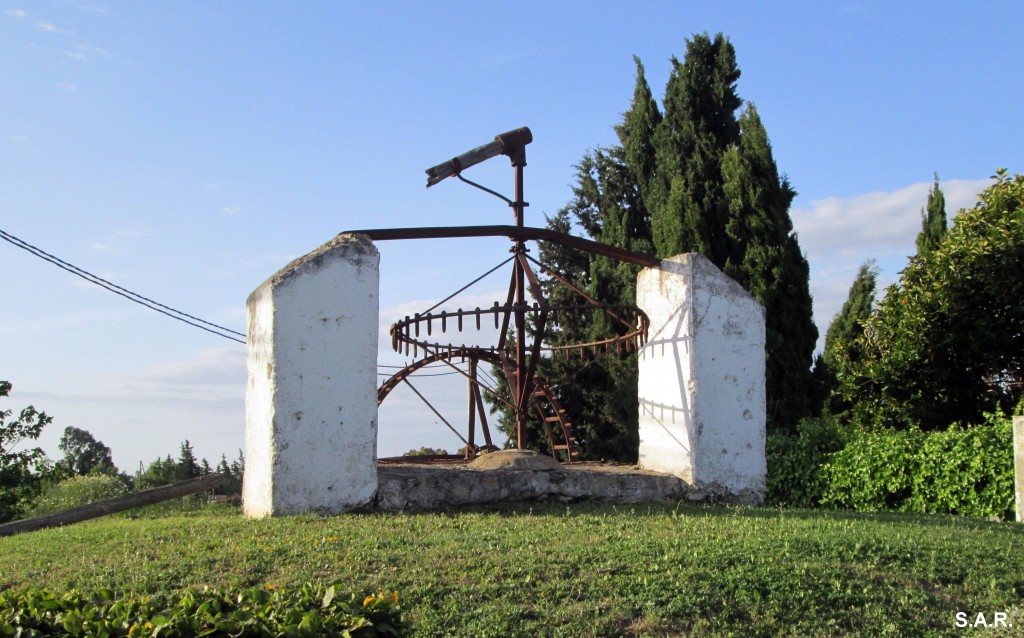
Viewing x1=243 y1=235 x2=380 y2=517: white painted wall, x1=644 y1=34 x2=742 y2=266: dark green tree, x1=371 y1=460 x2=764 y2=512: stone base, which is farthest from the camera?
x1=644 y1=34 x2=742 y2=266: dark green tree

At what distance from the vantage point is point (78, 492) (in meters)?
15.0

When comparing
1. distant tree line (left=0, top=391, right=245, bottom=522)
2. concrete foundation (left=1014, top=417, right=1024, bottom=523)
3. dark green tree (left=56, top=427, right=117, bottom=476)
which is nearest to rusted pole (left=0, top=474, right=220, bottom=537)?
distant tree line (left=0, top=391, right=245, bottom=522)

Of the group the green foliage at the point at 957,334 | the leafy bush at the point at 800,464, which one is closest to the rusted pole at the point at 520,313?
the leafy bush at the point at 800,464

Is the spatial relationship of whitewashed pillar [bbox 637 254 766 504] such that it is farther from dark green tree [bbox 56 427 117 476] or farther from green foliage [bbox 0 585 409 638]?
dark green tree [bbox 56 427 117 476]

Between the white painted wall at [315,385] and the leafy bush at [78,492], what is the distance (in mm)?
6093

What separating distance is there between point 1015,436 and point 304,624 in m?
9.14

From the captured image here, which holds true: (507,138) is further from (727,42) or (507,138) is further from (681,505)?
(727,42)

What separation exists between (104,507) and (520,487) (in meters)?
5.07

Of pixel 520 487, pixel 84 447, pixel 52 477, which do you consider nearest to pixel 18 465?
pixel 52 477

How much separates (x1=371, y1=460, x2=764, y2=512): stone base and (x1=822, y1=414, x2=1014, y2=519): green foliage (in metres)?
1.63

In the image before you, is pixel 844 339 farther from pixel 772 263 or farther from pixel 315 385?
pixel 315 385

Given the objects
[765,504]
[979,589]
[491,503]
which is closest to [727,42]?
[765,504]

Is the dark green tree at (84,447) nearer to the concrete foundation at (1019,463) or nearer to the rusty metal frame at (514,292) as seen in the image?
the rusty metal frame at (514,292)

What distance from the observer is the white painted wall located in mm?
9227
